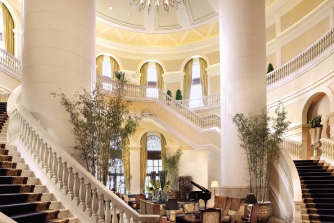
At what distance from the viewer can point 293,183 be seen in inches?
321

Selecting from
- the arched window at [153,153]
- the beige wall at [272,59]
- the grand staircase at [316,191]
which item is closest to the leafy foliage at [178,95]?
the arched window at [153,153]

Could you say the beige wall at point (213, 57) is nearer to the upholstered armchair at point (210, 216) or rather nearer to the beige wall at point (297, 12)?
the beige wall at point (297, 12)

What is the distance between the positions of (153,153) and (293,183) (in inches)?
429

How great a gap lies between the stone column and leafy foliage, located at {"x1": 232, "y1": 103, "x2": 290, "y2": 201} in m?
4.84

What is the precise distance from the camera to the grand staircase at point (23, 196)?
4.40m

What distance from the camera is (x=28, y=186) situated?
5.06 meters

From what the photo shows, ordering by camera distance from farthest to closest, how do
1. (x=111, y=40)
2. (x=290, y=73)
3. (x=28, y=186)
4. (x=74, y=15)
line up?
1. (x=111, y=40)
2. (x=290, y=73)
3. (x=74, y=15)
4. (x=28, y=186)

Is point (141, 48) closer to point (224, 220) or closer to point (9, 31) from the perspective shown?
point (9, 31)

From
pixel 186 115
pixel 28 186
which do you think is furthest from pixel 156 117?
pixel 28 186

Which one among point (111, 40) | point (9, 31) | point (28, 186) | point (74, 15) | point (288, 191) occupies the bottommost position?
point (288, 191)

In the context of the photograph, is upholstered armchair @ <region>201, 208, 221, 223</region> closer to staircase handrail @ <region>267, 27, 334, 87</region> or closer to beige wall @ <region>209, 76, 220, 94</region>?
staircase handrail @ <region>267, 27, 334, 87</region>

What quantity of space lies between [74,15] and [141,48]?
44.9 ft

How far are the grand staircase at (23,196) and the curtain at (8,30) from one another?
10.0 meters

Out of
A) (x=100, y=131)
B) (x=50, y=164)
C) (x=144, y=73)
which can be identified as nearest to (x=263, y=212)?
(x=100, y=131)
